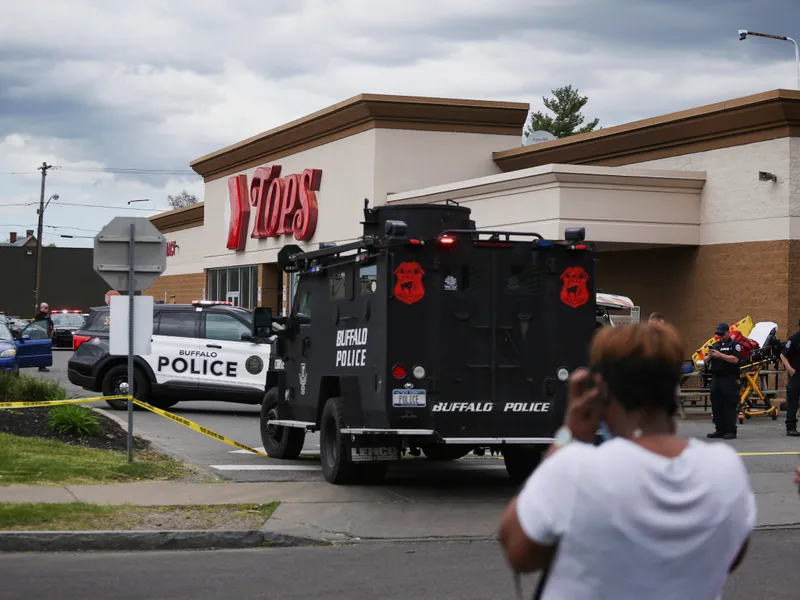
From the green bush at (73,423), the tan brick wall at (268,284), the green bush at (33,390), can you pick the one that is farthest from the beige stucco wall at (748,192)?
the tan brick wall at (268,284)

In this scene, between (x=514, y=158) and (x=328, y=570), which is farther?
(x=514, y=158)

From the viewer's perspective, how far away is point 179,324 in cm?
2203

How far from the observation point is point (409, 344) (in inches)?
455

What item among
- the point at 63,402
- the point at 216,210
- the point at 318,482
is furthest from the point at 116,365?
the point at 216,210

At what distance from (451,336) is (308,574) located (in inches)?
144

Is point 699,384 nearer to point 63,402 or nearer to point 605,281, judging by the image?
point 605,281

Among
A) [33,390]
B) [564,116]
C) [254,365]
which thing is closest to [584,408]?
[33,390]

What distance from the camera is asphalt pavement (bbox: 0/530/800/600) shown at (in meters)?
7.96

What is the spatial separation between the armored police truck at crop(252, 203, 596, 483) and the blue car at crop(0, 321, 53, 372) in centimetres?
1722

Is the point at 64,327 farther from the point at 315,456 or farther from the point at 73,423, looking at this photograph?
the point at 315,456

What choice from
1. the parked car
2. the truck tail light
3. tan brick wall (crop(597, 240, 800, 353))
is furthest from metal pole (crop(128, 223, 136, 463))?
the parked car

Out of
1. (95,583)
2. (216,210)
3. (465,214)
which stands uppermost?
(216,210)

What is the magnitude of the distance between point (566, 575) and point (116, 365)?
20.2 m

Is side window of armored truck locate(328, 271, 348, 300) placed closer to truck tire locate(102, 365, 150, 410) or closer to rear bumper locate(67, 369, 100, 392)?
truck tire locate(102, 365, 150, 410)
